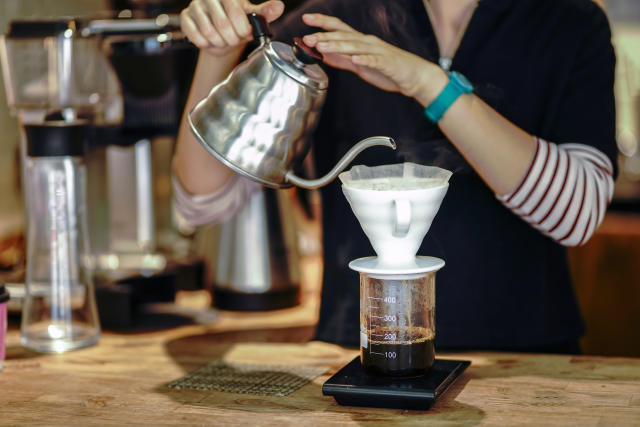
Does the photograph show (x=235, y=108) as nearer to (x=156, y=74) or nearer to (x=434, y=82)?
(x=434, y=82)

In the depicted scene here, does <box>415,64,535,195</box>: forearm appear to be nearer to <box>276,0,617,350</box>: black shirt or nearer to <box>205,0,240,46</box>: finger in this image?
<box>276,0,617,350</box>: black shirt

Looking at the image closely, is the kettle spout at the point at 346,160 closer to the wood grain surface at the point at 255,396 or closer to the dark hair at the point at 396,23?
the wood grain surface at the point at 255,396

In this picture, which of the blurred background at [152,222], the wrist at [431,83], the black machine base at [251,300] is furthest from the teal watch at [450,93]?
the black machine base at [251,300]

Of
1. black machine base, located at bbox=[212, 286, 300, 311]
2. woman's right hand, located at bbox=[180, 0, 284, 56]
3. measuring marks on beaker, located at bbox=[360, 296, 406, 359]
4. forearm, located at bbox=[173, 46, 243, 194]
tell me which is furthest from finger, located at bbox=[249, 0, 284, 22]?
black machine base, located at bbox=[212, 286, 300, 311]

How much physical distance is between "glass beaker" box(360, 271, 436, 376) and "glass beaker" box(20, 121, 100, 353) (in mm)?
548

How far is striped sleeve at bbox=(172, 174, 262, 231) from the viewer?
4.81 feet

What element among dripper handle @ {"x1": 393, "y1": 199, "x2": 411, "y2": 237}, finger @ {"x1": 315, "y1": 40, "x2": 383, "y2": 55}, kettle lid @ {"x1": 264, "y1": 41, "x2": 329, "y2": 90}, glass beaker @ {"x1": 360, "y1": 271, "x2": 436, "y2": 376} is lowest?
glass beaker @ {"x1": 360, "y1": 271, "x2": 436, "y2": 376}

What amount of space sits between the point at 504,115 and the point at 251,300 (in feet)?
1.96

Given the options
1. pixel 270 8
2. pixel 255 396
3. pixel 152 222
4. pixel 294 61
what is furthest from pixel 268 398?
pixel 152 222

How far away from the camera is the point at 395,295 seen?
1.04 metres

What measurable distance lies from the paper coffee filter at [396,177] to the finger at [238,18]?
248mm

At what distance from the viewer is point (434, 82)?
1.19 meters

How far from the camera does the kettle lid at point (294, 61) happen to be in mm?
1060

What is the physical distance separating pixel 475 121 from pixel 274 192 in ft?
1.93
